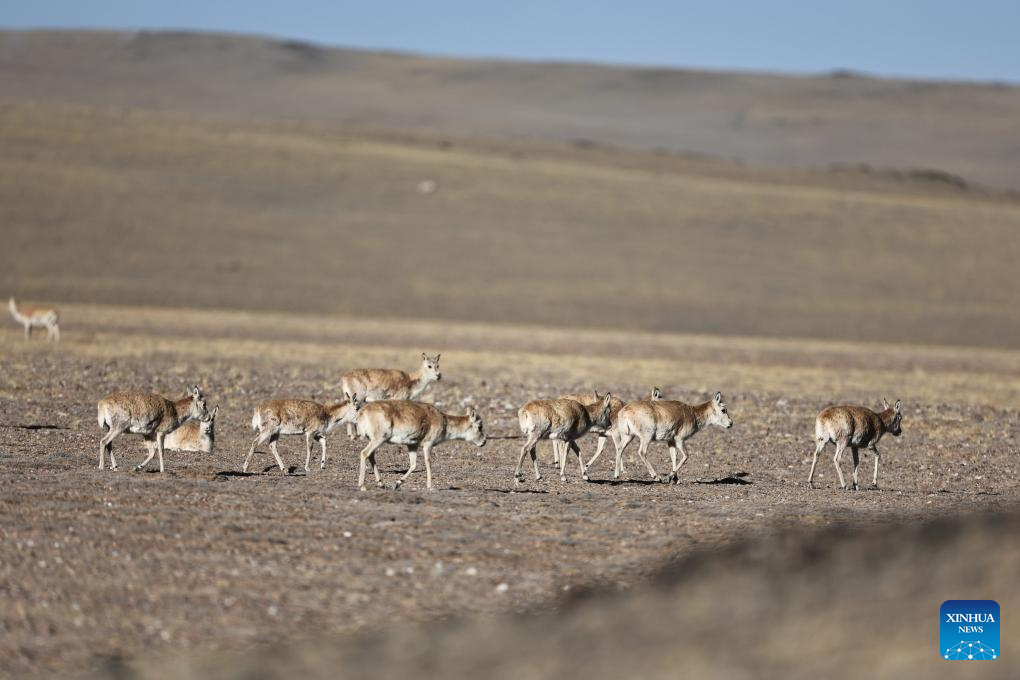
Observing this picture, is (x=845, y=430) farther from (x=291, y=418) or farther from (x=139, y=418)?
(x=139, y=418)

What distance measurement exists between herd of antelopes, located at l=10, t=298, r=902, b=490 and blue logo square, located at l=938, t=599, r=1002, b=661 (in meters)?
8.13

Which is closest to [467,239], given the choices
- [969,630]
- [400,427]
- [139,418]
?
[139,418]

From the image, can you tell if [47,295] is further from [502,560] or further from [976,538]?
[976,538]

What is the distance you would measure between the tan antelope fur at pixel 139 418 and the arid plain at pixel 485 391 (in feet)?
1.86

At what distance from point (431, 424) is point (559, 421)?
1793 mm

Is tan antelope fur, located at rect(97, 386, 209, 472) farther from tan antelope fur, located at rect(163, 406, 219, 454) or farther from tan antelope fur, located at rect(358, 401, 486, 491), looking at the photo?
tan antelope fur, located at rect(358, 401, 486, 491)

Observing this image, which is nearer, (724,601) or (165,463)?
(724,601)

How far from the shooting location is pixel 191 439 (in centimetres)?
1786

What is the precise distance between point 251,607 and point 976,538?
186 inches

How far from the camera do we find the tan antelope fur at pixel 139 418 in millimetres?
15336

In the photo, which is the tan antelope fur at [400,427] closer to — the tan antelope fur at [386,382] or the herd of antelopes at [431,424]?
the herd of antelopes at [431,424]

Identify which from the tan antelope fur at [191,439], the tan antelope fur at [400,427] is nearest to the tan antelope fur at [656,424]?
the tan antelope fur at [400,427]

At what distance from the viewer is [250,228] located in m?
69.1

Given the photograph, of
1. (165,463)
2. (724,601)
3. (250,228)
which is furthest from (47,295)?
(724,601)
